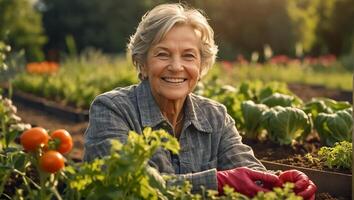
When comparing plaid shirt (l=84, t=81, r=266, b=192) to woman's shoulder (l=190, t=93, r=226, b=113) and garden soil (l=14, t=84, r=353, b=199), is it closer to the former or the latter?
woman's shoulder (l=190, t=93, r=226, b=113)

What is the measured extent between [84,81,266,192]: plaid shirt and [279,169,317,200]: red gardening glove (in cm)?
26

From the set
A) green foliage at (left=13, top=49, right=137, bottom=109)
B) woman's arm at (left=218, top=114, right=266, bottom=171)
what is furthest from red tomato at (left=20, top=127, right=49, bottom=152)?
green foliage at (left=13, top=49, right=137, bottom=109)

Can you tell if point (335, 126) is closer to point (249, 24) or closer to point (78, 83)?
point (78, 83)

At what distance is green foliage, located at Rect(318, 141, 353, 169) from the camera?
391cm

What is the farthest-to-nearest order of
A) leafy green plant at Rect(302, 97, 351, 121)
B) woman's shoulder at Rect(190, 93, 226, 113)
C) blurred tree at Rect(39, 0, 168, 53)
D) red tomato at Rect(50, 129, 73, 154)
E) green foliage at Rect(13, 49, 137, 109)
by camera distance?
1. blurred tree at Rect(39, 0, 168, 53)
2. green foliage at Rect(13, 49, 137, 109)
3. leafy green plant at Rect(302, 97, 351, 121)
4. woman's shoulder at Rect(190, 93, 226, 113)
5. red tomato at Rect(50, 129, 73, 154)

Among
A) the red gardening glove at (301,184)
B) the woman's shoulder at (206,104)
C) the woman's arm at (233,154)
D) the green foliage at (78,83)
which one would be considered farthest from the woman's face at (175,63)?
the green foliage at (78,83)

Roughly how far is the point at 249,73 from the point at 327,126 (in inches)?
361

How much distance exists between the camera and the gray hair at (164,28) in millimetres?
3492

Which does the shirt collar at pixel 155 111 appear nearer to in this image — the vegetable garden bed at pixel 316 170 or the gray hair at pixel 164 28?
the gray hair at pixel 164 28

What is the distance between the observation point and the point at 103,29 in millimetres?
34406

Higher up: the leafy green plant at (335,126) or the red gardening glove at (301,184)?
the red gardening glove at (301,184)

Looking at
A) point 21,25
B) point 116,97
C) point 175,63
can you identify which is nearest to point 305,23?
point 21,25

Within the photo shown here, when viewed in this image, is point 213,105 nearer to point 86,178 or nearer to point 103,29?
point 86,178

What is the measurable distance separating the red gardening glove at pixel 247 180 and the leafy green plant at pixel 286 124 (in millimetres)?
1617
